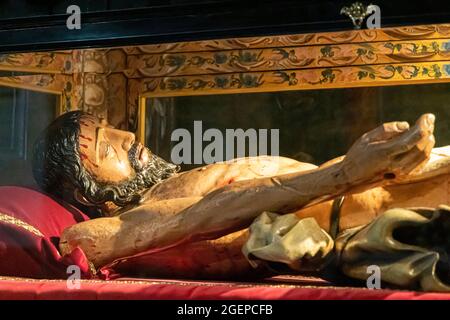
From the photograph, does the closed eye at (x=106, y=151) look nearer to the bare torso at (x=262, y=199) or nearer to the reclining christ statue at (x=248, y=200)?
the reclining christ statue at (x=248, y=200)

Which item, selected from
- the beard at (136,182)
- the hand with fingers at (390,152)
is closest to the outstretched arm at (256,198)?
the hand with fingers at (390,152)

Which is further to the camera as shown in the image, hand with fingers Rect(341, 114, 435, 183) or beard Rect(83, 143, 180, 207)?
beard Rect(83, 143, 180, 207)

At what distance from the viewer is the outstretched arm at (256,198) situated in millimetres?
1455

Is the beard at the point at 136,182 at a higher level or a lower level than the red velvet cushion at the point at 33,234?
higher

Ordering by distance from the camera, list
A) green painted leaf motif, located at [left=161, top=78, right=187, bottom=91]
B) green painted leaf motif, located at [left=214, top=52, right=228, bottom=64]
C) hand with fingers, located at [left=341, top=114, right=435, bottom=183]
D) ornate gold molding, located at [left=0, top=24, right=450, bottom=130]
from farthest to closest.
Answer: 1. green painted leaf motif, located at [left=161, top=78, right=187, bottom=91]
2. green painted leaf motif, located at [left=214, top=52, right=228, bottom=64]
3. ornate gold molding, located at [left=0, top=24, right=450, bottom=130]
4. hand with fingers, located at [left=341, top=114, right=435, bottom=183]

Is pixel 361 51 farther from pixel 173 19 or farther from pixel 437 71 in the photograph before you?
pixel 173 19

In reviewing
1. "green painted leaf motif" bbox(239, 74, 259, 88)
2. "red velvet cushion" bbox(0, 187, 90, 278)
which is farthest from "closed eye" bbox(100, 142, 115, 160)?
"green painted leaf motif" bbox(239, 74, 259, 88)

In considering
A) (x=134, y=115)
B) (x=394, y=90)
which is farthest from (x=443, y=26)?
(x=134, y=115)

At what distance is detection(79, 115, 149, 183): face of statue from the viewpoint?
74.6 inches

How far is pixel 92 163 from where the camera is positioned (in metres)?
1.94

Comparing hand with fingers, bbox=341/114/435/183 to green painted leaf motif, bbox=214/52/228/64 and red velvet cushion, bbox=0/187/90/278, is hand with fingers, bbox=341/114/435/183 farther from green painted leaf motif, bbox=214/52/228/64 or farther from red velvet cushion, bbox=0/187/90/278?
red velvet cushion, bbox=0/187/90/278

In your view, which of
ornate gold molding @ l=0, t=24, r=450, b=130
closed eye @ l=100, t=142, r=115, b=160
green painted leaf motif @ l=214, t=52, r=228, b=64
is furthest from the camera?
closed eye @ l=100, t=142, r=115, b=160
